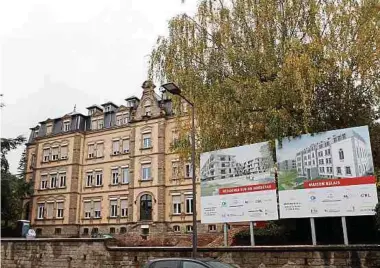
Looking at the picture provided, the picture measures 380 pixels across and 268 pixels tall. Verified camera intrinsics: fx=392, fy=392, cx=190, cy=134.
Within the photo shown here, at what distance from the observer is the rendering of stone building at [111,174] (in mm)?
36312

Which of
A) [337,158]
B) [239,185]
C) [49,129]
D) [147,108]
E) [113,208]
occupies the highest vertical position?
[147,108]

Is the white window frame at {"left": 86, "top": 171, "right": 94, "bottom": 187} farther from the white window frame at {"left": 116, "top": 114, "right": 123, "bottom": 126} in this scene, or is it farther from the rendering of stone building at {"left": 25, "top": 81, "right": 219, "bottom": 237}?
the white window frame at {"left": 116, "top": 114, "right": 123, "bottom": 126}

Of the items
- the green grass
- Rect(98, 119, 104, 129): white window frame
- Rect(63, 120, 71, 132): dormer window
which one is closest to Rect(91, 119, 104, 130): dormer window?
Rect(98, 119, 104, 129): white window frame

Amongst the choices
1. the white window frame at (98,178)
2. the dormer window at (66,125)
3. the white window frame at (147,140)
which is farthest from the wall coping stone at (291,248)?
the dormer window at (66,125)

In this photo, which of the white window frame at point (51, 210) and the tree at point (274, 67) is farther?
the white window frame at point (51, 210)

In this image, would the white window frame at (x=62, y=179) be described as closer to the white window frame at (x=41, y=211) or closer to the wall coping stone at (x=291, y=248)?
Answer: the white window frame at (x=41, y=211)

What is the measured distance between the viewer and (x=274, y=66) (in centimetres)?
1560

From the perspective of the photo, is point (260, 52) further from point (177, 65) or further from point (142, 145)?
point (142, 145)

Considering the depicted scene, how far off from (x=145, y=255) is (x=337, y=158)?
7.72 metres

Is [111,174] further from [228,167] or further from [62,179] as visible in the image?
[228,167]

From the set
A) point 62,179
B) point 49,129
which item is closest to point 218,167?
point 62,179

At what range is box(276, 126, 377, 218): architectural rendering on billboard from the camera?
486 inches

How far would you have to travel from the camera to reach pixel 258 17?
16609 millimetres

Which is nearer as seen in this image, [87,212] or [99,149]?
[87,212]
